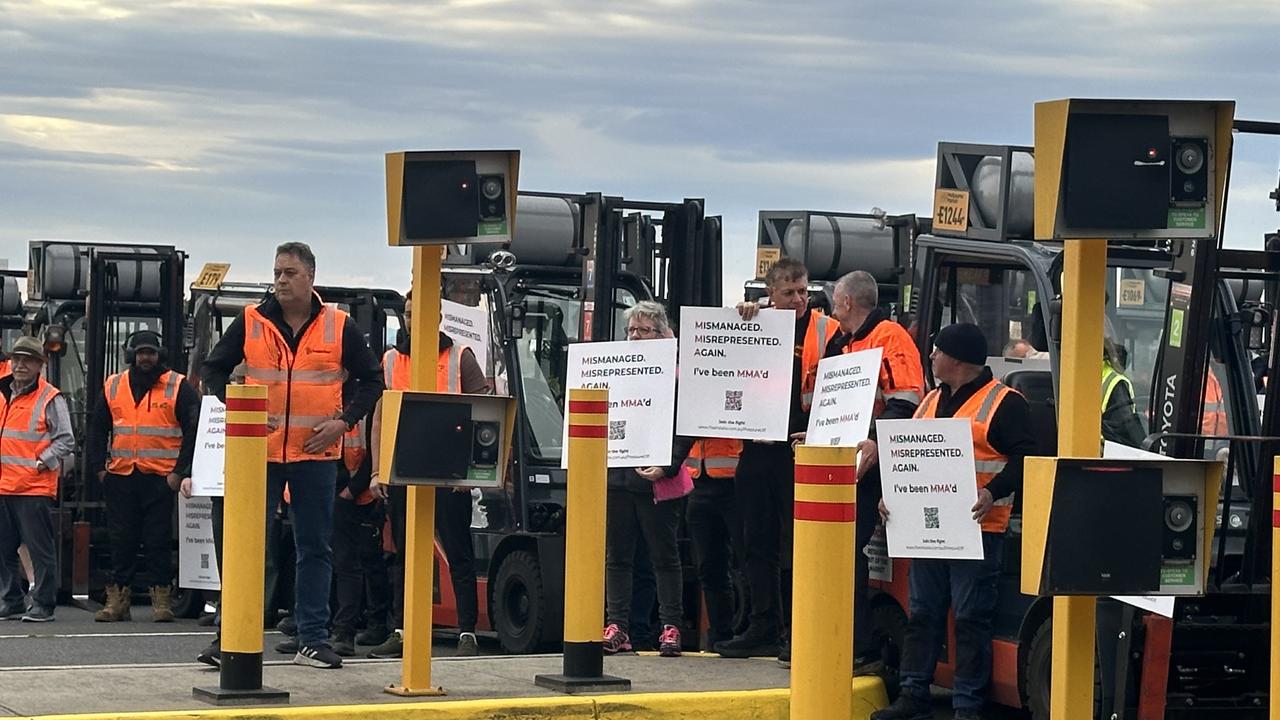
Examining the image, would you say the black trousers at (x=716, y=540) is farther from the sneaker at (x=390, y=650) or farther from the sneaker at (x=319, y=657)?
the sneaker at (x=319, y=657)

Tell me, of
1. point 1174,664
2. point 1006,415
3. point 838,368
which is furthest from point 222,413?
point 1174,664

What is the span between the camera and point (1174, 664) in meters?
9.34

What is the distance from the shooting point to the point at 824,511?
7.88 meters

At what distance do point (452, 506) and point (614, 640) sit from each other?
1.64 m

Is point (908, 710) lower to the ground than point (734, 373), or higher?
lower

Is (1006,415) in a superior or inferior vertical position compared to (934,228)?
inferior

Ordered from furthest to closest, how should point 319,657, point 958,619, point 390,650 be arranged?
1. point 390,650
2. point 319,657
3. point 958,619

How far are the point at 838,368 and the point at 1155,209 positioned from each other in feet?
12.1

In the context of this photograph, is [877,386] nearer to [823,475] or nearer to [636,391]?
[636,391]

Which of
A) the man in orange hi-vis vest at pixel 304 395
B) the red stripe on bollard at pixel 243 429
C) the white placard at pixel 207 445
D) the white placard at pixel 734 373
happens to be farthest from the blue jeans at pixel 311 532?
the white placard at pixel 207 445

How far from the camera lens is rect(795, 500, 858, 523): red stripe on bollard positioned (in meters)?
7.88

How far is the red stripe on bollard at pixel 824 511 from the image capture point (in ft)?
25.8

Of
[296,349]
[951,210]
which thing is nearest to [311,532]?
[296,349]

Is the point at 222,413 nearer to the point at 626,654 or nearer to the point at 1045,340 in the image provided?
the point at 626,654
